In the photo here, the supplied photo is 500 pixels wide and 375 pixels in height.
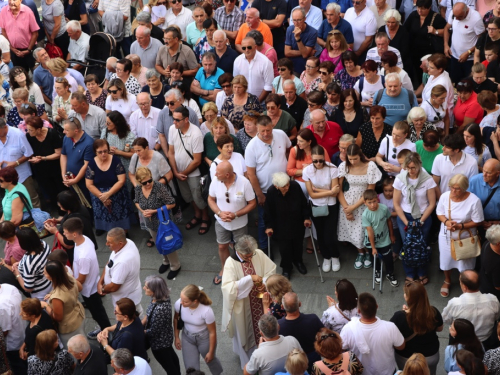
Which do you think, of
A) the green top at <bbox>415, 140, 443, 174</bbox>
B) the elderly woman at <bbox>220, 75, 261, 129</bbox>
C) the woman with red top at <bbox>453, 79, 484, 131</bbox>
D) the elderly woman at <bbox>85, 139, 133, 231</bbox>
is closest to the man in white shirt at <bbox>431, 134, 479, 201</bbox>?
the green top at <bbox>415, 140, 443, 174</bbox>

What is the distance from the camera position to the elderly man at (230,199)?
27.9ft

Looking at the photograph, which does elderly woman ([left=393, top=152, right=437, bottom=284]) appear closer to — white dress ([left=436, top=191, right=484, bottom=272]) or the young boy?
the young boy

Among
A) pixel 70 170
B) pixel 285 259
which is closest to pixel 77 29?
pixel 70 170

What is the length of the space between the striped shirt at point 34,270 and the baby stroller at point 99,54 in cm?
501

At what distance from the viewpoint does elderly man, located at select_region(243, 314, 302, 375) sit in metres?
6.23

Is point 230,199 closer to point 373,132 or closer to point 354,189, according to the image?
point 354,189

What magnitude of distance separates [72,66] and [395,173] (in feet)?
20.5

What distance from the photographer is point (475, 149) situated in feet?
27.8

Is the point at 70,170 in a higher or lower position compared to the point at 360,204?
lower

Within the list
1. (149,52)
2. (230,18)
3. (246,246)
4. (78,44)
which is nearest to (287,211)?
(246,246)

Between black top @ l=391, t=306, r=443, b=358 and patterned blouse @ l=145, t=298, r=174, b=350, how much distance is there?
7.11 feet

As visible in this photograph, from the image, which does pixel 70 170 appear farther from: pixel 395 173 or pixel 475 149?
pixel 475 149

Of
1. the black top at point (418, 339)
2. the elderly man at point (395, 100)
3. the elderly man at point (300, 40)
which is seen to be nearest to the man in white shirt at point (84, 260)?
the black top at point (418, 339)

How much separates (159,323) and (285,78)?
4.42 m
